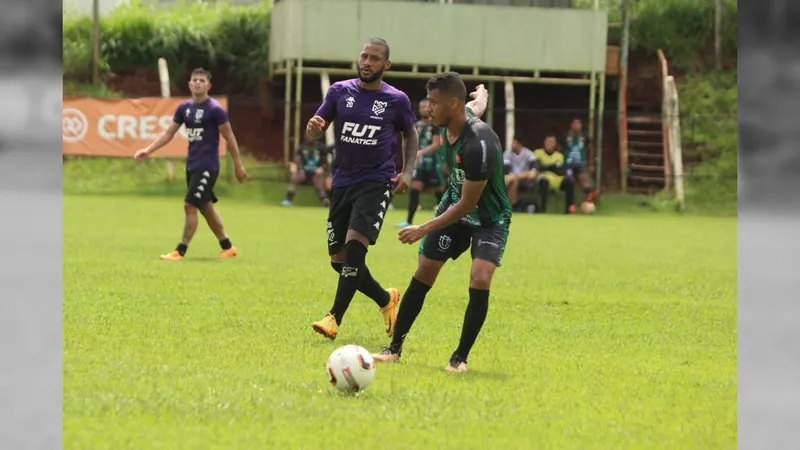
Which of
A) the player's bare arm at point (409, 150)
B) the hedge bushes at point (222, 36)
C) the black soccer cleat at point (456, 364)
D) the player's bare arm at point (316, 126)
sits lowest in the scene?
the black soccer cleat at point (456, 364)

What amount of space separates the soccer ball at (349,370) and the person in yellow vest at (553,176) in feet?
73.8

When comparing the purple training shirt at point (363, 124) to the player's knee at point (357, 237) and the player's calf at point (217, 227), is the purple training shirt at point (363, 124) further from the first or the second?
the player's calf at point (217, 227)

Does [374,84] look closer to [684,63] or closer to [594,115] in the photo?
[594,115]

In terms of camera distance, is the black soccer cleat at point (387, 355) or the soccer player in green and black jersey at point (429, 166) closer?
the black soccer cleat at point (387, 355)

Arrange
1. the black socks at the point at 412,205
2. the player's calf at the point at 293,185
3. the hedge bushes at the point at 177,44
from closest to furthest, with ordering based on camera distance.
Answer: the black socks at the point at 412,205 → the player's calf at the point at 293,185 → the hedge bushes at the point at 177,44

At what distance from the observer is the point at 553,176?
29797 mm

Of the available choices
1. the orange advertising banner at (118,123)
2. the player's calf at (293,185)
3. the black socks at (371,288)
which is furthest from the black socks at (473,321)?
the orange advertising banner at (118,123)

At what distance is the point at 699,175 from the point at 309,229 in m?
14.2

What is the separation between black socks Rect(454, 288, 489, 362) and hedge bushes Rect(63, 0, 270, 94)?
91.5 feet

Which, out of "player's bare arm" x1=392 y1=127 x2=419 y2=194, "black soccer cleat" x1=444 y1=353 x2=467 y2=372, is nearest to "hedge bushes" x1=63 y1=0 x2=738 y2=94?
"player's bare arm" x1=392 y1=127 x2=419 y2=194

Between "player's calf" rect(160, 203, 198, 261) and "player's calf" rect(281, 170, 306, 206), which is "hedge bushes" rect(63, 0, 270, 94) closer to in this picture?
"player's calf" rect(281, 170, 306, 206)

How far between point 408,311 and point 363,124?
69.9 inches

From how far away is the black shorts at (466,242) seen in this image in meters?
7.87

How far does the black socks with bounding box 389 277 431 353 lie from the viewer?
8188 mm
